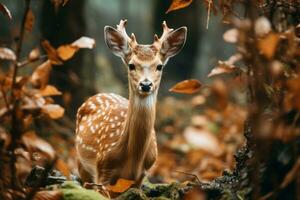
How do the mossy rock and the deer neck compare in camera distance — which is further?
the deer neck

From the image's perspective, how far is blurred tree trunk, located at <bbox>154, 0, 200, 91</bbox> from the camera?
16.3 metres

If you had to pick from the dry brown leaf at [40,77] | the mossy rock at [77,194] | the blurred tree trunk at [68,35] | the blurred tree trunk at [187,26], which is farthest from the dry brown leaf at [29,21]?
the blurred tree trunk at [187,26]

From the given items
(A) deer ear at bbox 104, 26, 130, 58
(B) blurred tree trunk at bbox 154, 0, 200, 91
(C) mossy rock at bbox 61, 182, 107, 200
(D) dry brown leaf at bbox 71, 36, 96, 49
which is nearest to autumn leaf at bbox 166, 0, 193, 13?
(D) dry brown leaf at bbox 71, 36, 96, 49

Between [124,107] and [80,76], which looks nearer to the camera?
[124,107]

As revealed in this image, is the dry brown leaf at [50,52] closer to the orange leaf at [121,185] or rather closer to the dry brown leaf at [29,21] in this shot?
the dry brown leaf at [29,21]

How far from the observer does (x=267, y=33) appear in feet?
10.6

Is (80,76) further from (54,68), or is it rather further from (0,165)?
(0,165)

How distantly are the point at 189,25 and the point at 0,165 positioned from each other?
13.3 m

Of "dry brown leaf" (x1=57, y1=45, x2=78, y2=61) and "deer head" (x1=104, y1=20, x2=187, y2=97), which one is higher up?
"deer head" (x1=104, y1=20, x2=187, y2=97)

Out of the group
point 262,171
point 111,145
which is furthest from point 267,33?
point 111,145

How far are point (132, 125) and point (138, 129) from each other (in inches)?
2.4

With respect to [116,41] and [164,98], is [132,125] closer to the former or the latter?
[116,41]

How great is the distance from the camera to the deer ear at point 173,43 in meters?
6.10

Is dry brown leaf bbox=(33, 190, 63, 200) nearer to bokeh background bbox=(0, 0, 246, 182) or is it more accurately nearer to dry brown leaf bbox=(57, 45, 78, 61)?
bokeh background bbox=(0, 0, 246, 182)
